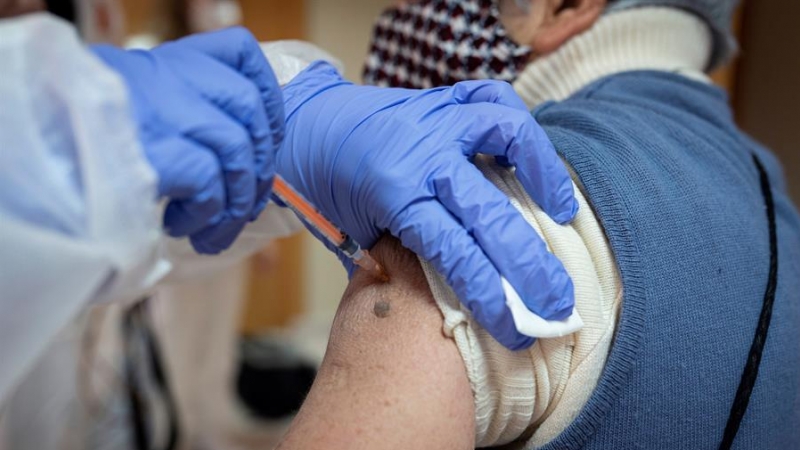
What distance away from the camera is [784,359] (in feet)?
2.79

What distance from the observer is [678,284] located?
76cm

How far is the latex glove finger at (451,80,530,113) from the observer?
0.82 m

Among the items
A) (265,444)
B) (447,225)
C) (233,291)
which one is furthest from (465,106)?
(265,444)

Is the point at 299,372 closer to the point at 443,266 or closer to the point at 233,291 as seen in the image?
the point at 233,291

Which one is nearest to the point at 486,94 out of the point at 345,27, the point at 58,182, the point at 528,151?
the point at 528,151

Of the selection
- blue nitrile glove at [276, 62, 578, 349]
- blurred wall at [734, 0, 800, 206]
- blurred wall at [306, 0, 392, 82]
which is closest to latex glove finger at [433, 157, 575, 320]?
blue nitrile glove at [276, 62, 578, 349]

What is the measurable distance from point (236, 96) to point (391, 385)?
294 mm

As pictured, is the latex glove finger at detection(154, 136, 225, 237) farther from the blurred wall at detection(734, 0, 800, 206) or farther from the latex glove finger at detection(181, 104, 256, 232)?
the blurred wall at detection(734, 0, 800, 206)

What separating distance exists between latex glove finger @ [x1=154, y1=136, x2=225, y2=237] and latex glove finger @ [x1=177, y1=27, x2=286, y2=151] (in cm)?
10

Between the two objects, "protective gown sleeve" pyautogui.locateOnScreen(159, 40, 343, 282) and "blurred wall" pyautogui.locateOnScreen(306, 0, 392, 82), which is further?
"blurred wall" pyautogui.locateOnScreen(306, 0, 392, 82)

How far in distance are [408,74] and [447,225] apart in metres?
0.52

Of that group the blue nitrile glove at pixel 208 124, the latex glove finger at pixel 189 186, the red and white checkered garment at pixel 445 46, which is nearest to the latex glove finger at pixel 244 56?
the blue nitrile glove at pixel 208 124

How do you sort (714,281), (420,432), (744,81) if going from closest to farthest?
1. (420,432)
2. (714,281)
3. (744,81)

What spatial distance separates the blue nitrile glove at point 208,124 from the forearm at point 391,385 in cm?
16
